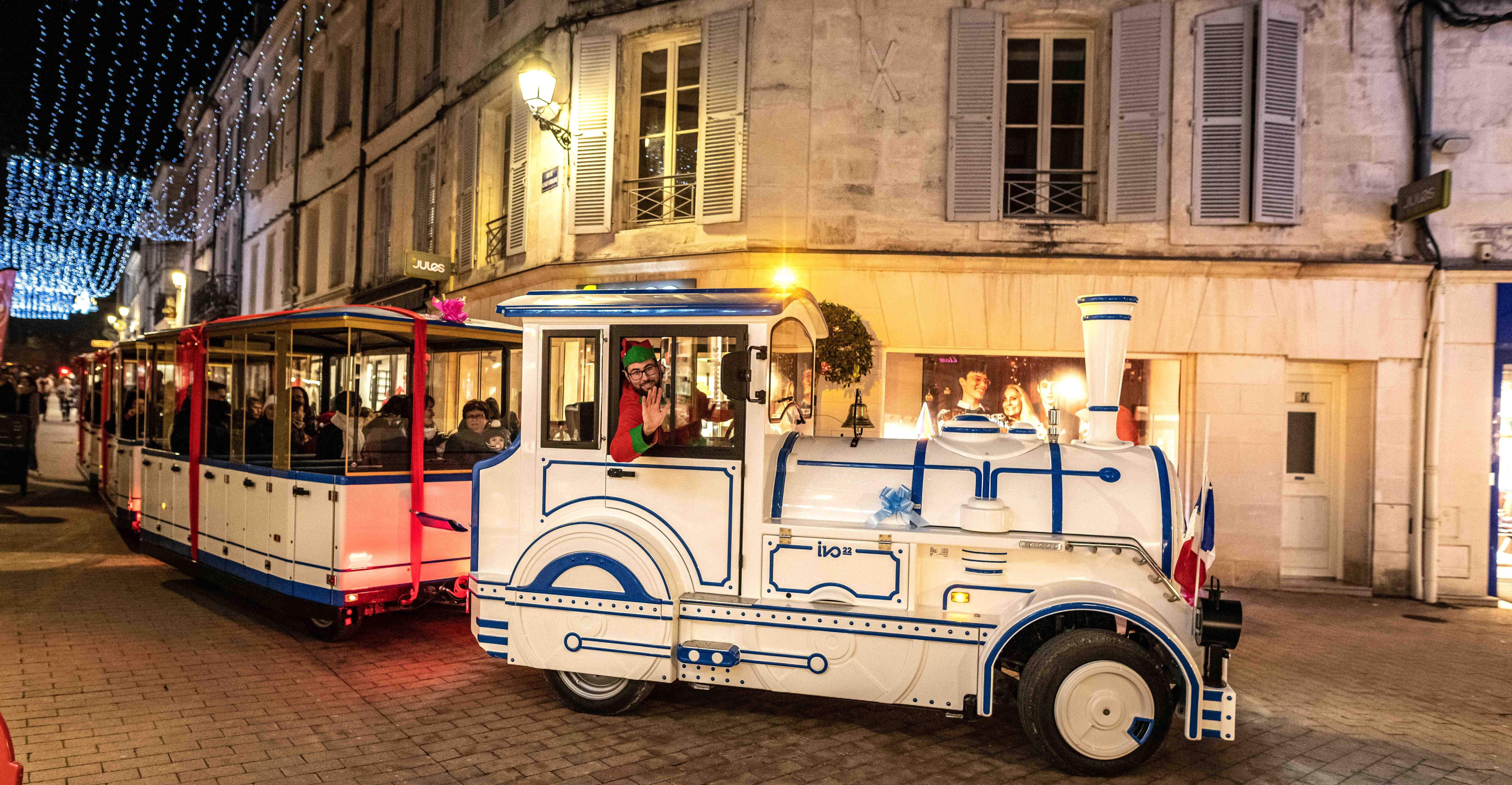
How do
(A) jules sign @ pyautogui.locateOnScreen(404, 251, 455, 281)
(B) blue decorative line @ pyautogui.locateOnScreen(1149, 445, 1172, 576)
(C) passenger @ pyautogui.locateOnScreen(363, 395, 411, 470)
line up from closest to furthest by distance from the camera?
(B) blue decorative line @ pyautogui.locateOnScreen(1149, 445, 1172, 576) < (C) passenger @ pyautogui.locateOnScreen(363, 395, 411, 470) < (A) jules sign @ pyautogui.locateOnScreen(404, 251, 455, 281)

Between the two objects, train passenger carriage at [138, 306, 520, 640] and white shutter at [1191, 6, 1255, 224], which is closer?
train passenger carriage at [138, 306, 520, 640]

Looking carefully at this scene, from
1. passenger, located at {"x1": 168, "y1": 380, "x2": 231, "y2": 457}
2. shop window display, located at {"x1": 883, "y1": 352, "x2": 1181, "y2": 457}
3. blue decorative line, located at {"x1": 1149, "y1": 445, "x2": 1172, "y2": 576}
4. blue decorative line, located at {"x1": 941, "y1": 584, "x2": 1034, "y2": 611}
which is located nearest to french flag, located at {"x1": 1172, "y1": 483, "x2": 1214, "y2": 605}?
blue decorative line, located at {"x1": 1149, "y1": 445, "x2": 1172, "y2": 576}

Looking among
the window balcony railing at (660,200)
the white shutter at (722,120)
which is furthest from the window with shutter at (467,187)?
the white shutter at (722,120)

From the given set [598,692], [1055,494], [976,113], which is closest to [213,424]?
[598,692]

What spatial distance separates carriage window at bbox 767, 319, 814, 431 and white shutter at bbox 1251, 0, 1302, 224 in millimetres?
6667

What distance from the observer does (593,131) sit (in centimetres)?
1118

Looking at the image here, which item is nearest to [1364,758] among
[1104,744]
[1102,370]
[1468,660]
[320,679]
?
[1104,744]

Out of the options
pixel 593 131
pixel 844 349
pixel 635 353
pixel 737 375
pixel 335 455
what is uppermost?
pixel 593 131

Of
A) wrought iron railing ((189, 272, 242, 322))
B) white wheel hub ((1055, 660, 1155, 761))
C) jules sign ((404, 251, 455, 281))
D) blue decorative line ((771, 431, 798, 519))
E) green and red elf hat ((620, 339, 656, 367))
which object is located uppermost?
wrought iron railing ((189, 272, 242, 322))

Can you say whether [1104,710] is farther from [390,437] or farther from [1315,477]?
[1315,477]

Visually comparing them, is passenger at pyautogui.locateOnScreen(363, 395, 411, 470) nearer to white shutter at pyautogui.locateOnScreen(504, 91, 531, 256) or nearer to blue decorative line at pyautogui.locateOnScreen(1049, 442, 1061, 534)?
blue decorative line at pyautogui.locateOnScreen(1049, 442, 1061, 534)

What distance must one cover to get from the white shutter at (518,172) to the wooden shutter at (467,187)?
48.0 inches

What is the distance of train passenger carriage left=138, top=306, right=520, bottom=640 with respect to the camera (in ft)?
20.6

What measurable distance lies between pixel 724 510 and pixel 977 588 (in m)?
1.45
